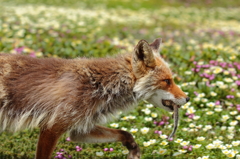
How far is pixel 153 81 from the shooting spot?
5113 millimetres

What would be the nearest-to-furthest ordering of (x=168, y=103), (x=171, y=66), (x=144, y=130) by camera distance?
1. (x=168, y=103)
2. (x=144, y=130)
3. (x=171, y=66)

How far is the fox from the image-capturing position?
184 inches

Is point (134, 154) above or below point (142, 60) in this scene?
below

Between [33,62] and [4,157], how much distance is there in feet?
5.68

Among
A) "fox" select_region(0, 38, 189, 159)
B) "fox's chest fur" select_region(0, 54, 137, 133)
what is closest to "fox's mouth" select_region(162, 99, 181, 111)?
"fox" select_region(0, 38, 189, 159)

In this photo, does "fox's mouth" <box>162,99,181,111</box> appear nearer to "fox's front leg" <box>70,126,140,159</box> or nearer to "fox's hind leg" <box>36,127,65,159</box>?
"fox's front leg" <box>70,126,140,159</box>

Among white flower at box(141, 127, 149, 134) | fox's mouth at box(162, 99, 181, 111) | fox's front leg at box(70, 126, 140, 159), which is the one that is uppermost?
fox's mouth at box(162, 99, 181, 111)

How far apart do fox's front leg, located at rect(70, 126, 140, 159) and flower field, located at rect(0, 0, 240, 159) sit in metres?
0.33

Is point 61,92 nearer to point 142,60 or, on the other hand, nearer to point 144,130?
point 142,60

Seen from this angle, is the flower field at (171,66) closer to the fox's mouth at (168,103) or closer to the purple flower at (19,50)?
the purple flower at (19,50)

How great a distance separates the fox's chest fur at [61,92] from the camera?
4.70 m

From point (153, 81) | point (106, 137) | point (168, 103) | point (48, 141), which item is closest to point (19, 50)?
point (106, 137)

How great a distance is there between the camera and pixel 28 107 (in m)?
4.79

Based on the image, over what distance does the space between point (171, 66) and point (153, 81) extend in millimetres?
4468
